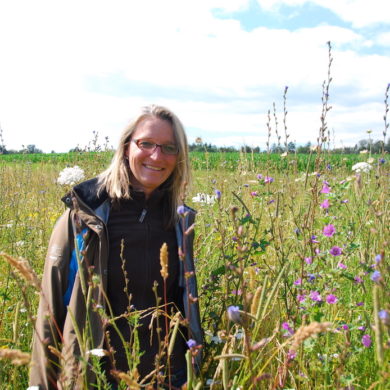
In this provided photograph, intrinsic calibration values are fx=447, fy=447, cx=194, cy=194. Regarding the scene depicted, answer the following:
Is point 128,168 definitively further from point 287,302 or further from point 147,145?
point 287,302

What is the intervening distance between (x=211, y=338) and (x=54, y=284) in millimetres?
801

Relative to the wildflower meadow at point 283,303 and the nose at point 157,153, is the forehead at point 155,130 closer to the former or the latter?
the nose at point 157,153

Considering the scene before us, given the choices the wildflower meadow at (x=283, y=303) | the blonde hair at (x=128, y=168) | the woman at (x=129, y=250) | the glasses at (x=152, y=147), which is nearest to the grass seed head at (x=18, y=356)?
the wildflower meadow at (x=283, y=303)

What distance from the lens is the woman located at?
6.82ft

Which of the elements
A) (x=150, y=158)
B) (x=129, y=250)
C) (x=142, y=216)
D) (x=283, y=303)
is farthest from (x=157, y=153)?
(x=283, y=303)

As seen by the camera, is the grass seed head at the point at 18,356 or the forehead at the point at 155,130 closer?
the grass seed head at the point at 18,356

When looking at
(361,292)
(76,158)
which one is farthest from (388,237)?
(76,158)

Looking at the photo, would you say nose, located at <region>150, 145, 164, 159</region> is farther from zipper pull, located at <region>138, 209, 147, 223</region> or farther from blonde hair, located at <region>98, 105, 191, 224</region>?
zipper pull, located at <region>138, 209, 147, 223</region>

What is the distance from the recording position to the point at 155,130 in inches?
94.5

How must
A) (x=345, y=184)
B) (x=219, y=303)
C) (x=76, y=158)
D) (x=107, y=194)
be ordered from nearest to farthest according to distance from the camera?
(x=345, y=184) < (x=107, y=194) < (x=219, y=303) < (x=76, y=158)

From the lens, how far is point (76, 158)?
14.8ft

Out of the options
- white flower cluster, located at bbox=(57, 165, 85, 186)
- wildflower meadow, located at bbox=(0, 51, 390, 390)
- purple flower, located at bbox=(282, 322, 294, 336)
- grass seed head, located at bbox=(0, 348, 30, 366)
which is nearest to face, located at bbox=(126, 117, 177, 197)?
wildflower meadow, located at bbox=(0, 51, 390, 390)

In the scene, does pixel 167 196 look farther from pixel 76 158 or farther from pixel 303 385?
pixel 76 158

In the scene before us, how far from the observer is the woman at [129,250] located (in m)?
2.08
